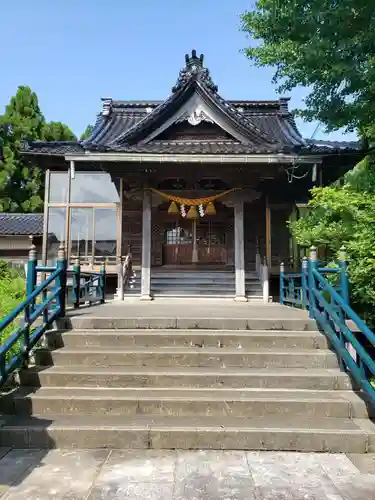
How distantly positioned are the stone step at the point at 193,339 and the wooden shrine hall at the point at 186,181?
556cm

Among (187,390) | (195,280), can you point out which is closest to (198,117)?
(195,280)

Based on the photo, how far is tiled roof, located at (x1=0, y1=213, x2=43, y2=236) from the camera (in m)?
19.8

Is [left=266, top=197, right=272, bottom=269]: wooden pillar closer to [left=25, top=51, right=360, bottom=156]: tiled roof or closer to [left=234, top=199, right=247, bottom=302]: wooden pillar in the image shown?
[left=234, top=199, right=247, bottom=302]: wooden pillar

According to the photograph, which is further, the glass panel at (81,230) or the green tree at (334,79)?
the glass panel at (81,230)

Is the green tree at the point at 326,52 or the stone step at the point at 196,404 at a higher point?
the green tree at the point at 326,52

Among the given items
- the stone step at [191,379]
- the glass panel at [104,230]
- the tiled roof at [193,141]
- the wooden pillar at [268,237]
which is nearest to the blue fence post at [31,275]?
the stone step at [191,379]

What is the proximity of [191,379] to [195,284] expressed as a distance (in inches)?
308

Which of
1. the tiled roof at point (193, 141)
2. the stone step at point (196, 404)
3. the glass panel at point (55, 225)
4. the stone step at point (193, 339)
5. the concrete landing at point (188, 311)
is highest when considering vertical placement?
the tiled roof at point (193, 141)

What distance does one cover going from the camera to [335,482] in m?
3.44

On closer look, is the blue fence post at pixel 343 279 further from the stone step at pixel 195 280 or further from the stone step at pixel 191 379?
the stone step at pixel 195 280

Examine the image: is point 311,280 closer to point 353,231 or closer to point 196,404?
point 353,231

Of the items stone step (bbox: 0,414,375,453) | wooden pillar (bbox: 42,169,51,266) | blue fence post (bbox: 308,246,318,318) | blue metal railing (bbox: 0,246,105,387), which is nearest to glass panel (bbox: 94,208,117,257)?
wooden pillar (bbox: 42,169,51,266)

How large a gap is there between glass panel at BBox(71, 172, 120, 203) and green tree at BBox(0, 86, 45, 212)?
16552mm

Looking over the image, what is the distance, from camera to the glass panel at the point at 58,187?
46.9 feet
